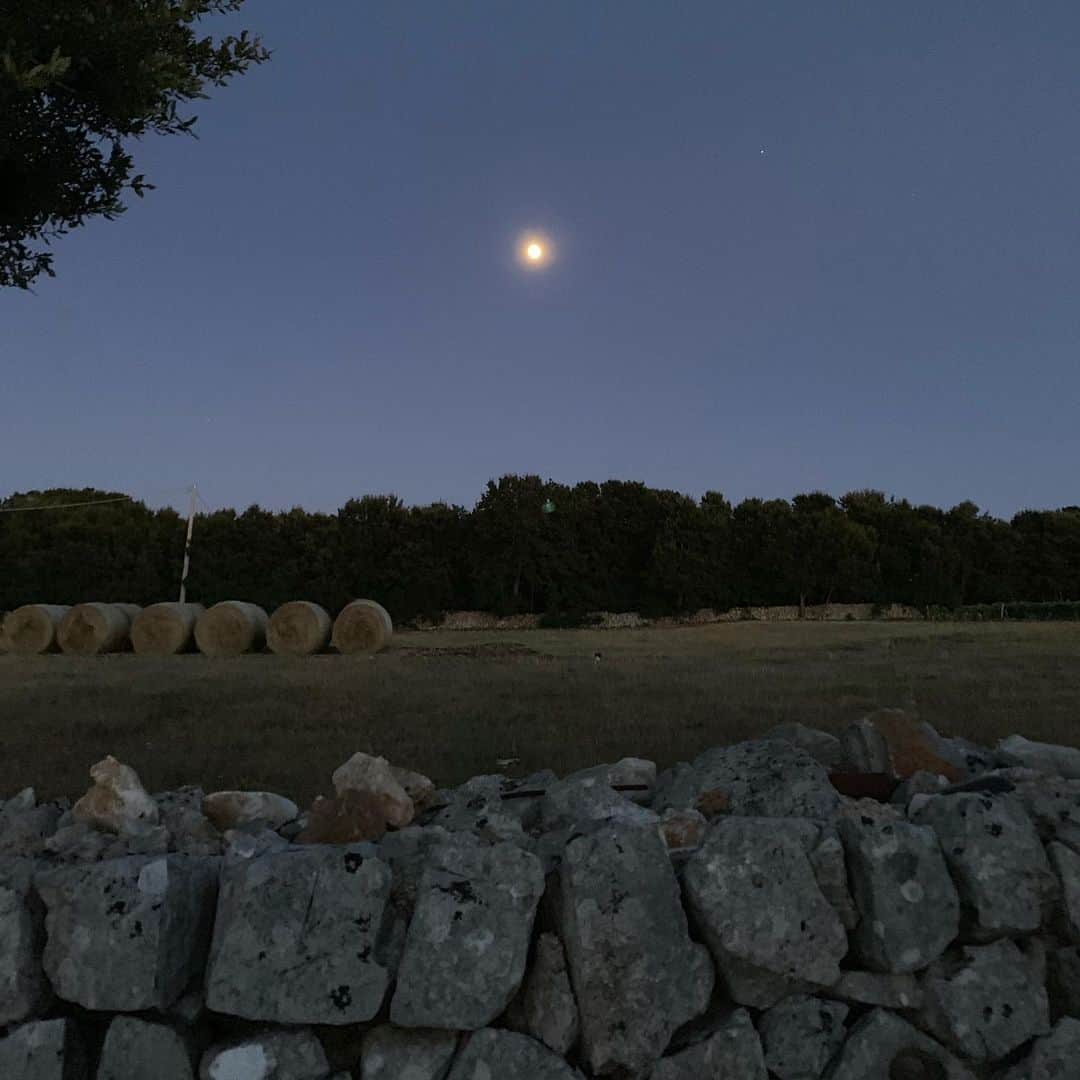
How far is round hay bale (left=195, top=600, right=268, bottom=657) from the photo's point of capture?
24797mm

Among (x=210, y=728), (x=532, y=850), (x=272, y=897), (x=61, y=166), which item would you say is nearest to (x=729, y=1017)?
(x=532, y=850)

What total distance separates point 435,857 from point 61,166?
369 inches

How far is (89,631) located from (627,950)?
26.6 metres

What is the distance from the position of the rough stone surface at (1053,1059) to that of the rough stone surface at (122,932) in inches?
118

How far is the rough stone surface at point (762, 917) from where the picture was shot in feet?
10.4

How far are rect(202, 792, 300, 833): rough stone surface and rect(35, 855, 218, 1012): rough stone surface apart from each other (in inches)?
48.3

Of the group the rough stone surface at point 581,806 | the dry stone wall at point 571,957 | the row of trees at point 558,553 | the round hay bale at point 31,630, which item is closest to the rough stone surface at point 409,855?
the dry stone wall at point 571,957

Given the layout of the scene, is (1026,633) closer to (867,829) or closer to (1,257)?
(867,829)

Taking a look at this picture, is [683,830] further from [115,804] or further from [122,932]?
[115,804]

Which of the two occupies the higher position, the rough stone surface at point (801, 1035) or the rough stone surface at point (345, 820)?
the rough stone surface at point (345, 820)

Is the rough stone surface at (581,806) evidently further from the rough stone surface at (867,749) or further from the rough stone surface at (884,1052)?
the rough stone surface at (867,749)

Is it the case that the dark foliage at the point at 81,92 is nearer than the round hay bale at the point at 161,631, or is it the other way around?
the dark foliage at the point at 81,92

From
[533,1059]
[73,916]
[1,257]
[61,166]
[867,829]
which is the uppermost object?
[61,166]

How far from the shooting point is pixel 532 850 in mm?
3639
